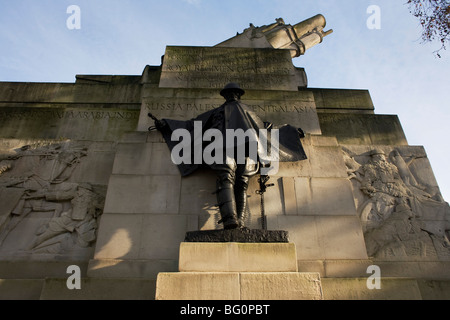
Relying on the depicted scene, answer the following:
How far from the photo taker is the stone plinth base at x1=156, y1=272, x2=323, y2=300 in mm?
4984

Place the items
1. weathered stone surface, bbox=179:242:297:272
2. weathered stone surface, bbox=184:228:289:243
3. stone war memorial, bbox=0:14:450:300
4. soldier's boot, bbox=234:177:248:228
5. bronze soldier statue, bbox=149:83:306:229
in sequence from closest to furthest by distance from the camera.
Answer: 1. weathered stone surface, bbox=179:242:297:272
2. stone war memorial, bbox=0:14:450:300
3. weathered stone surface, bbox=184:228:289:243
4. bronze soldier statue, bbox=149:83:306:229
5. soldier's boot, bbox=234:177:248:228

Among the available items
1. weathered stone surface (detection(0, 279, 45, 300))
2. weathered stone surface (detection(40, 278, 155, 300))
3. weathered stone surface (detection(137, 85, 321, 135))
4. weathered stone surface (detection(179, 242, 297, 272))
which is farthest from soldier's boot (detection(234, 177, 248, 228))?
weathered stone surface (detection(0, 279, 45, 300))

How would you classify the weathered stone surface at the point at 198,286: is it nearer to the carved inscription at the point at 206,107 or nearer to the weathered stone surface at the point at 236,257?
the weathered stone surface at the point at 236,257

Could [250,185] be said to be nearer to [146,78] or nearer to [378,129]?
[378,129]

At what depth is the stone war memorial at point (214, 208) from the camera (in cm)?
580

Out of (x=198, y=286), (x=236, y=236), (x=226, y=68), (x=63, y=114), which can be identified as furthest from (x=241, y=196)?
(x=63, y=114)

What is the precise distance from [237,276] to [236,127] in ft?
10.8

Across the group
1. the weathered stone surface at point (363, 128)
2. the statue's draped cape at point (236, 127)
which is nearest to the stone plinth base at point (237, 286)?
the statue's draped cape at point (236, 127)

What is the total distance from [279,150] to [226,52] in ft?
19.2

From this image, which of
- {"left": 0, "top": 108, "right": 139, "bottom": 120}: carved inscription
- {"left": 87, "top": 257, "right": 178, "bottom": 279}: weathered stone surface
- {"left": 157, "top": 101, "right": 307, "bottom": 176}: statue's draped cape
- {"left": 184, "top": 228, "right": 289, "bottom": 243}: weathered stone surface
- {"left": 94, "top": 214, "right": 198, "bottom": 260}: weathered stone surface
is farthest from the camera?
{"left": 0, "top": 108, "right": 139, "bottom": 120}: carved inscription

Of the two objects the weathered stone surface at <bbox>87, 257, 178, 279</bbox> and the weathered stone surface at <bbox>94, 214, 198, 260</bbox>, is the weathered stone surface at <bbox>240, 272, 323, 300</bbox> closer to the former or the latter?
the weathered stone surface at <bbox>87, 257, 178, 279</bbox>

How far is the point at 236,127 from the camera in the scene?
7.39 metres

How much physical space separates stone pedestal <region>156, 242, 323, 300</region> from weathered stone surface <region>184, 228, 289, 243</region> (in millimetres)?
255
